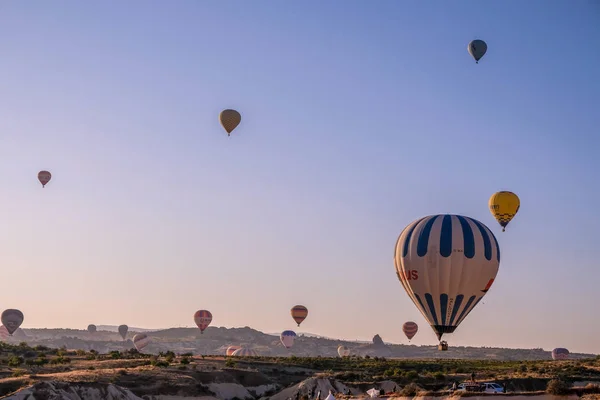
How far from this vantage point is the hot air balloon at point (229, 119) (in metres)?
96.0

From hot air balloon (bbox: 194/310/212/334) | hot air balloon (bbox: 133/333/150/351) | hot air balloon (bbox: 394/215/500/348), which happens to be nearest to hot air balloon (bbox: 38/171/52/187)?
hot air balloon (bbox: 194/310/212/334)

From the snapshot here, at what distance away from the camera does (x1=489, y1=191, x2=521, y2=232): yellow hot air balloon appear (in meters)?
87.4

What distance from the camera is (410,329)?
156 metres

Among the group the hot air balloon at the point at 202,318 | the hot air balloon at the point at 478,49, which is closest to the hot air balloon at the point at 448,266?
the hot air balloon at the point at 478,49

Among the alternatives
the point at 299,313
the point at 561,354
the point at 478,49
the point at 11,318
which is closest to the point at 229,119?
the point at 478,49

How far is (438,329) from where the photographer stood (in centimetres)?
7644

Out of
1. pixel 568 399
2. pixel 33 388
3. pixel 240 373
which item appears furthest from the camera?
pixel 240 373

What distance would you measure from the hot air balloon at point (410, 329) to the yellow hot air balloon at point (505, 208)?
226 feet

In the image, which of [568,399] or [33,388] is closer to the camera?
[568,399]

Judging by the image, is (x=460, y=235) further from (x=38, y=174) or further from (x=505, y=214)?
(x=38, y=174)

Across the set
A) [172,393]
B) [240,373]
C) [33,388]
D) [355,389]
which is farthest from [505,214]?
[33,388]

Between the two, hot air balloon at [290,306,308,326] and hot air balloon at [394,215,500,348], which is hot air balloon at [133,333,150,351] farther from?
hot air balloon at [394,215,500,348]

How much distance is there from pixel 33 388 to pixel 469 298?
119 feet

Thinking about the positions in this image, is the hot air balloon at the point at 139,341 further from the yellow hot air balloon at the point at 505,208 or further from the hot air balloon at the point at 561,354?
the yellow hot air balloon at the point at 505,208
